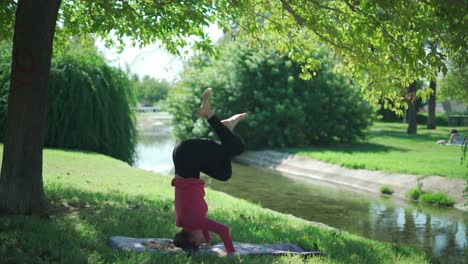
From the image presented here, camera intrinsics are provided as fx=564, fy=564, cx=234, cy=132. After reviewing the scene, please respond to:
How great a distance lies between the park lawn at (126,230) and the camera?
6.36 m

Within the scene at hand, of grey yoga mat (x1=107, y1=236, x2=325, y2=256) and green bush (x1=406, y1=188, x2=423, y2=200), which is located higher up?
grey yoga mat (x1=107, y1=236, x2=325, y2=256)

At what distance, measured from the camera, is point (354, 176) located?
22734mm

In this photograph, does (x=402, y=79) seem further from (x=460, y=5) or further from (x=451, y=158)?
(x=451, y=158)

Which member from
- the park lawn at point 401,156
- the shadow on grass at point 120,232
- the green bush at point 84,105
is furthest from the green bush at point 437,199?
the green bush at point 84,105

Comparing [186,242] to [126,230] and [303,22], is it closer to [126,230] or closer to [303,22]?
[126,230]

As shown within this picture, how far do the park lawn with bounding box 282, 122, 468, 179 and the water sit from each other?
2.13 metres

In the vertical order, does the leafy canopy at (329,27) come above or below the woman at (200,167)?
above

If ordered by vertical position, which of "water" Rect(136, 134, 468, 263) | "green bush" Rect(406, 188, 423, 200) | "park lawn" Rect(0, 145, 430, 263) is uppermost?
"park lawn" Rect(0, 145, 430, 263)

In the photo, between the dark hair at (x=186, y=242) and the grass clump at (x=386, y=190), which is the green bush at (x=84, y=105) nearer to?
the grass clump at (x=386, y=190)

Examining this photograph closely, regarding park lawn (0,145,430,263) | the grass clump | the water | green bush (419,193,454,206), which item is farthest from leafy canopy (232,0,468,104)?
the grass clump

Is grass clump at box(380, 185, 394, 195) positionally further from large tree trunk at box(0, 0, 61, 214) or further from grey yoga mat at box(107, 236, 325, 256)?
large tree trunk at box(0, 0, 61, 214)

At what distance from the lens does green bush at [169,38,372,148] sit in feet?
108

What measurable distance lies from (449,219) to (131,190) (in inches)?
337

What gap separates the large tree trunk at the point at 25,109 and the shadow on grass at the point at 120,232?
584 mm
